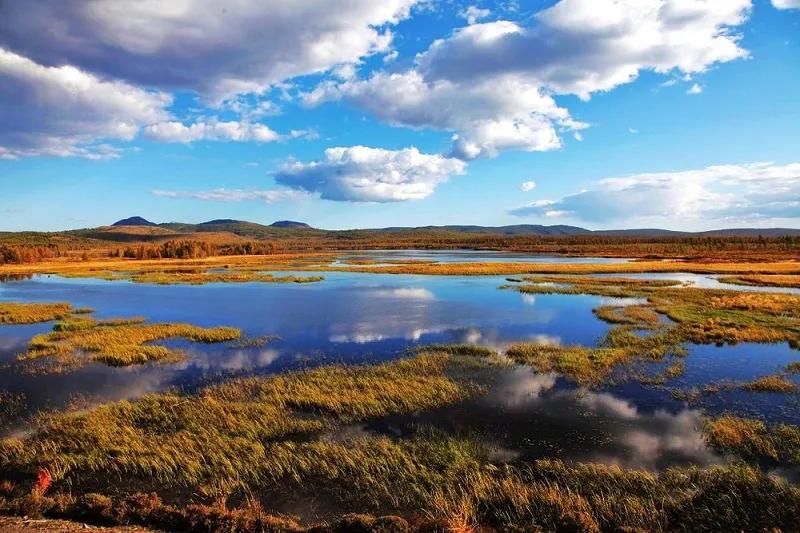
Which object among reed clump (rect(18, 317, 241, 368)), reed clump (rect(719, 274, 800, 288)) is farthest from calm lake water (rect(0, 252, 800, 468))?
reed clump (rect(719, 274, 800, 288))

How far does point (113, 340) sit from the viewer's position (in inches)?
1154

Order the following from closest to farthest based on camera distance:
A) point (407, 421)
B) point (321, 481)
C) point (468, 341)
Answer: point (321, 481) → point (407, 421) → point (468, 341)

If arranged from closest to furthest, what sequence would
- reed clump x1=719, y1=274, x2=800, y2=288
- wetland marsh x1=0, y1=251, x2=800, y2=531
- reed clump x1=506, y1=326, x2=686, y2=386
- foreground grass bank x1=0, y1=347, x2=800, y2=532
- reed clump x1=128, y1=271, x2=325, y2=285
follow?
foreground grass bank x1=0, y1=347, x2=800, y2=532 < wetland marsh x1=0, y1=251, x2=800, y2=531 < reed clump x1=506, y1=326, x2=686, y2=386 < reed clump x1=719, y1=274, x2=800, y2=288 < reed clump x1=128, y1=271, x2=325, y2=285

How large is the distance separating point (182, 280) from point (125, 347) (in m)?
45.6

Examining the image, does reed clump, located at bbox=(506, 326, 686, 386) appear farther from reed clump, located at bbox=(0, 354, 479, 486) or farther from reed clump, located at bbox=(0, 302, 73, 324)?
reed clump, located at bbox=(0, 302, 73, 324)

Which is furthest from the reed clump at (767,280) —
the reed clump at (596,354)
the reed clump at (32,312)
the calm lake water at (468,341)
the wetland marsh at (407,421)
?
the reed clump at (32,312)

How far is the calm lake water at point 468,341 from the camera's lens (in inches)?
605

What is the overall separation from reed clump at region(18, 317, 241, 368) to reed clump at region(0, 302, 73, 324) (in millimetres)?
2633

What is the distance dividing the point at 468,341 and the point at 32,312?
36.4m

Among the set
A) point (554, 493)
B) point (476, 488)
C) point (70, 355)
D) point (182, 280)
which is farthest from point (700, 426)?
point (182, 280)

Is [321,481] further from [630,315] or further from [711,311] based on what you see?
[711,311]

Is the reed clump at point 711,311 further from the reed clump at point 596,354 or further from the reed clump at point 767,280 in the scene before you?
the reed clump at point 767,280

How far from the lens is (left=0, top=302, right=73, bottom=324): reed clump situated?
1474 inches

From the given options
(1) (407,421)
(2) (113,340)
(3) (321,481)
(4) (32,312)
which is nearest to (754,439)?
(1) (407,421)
